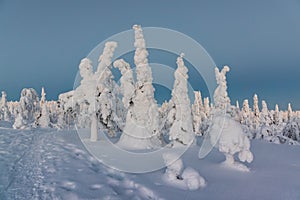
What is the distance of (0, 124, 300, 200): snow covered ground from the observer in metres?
8.39

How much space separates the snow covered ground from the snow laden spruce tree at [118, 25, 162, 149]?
6563 mm

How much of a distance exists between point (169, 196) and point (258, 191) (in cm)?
436

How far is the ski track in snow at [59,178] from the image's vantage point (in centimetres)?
798

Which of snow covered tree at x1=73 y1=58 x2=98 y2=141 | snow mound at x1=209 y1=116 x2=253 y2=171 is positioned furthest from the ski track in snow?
snow covered tree at x1=73 y1=58 x2=98 y2=141

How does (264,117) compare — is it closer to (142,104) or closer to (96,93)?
(142,104)

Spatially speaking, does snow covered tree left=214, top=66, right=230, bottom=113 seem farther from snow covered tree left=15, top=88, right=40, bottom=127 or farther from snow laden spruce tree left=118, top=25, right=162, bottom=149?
snow covered tree left=15, top=88, right=40, bottom=127

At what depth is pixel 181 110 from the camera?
2331 centimetres

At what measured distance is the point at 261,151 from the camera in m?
22.2

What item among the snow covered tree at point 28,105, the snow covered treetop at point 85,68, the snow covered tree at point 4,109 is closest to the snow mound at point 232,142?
the snow covered treetop at point 85,68

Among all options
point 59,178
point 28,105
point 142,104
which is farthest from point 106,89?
point 28,105

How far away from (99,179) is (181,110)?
1422cm

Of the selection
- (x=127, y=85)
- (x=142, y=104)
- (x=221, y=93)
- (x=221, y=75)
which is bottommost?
(x=142, y=104)

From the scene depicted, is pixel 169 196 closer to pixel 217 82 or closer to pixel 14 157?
pixel 14 157

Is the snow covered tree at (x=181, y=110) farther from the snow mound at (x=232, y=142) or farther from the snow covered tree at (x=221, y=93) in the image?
the snow covered tree at (x=221, y=93)
